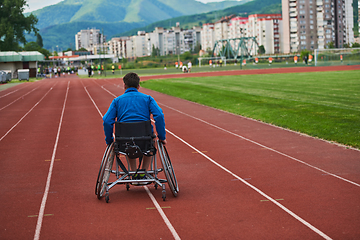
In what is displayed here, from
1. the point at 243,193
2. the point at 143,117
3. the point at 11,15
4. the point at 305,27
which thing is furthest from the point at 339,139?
the point at 305,27

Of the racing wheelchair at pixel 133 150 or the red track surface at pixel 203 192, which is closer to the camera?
the red track surface at pixel 203 192

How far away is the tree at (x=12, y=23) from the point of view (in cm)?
7181

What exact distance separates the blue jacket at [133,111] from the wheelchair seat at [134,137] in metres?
0.12

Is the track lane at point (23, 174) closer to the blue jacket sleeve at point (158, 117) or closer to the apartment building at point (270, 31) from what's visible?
the blue jacket sleeve at point (158, 117)

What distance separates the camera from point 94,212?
5457 millimetres

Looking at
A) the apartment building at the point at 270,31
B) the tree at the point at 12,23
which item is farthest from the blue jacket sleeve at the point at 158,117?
the apartment building at the point at 270,31

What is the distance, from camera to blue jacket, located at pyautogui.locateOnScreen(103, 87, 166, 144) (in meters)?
5.80

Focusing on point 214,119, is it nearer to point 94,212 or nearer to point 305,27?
point 94,212

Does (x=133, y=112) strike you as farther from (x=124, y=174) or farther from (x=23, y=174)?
(x=23, y=174)

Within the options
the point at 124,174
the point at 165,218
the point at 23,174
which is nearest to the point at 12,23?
the point at 23,174

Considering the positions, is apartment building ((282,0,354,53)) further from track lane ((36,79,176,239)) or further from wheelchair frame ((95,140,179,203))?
wheelchair frame ((95,140,179,203))

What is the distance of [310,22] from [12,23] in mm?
95062

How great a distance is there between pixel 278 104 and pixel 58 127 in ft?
28.9

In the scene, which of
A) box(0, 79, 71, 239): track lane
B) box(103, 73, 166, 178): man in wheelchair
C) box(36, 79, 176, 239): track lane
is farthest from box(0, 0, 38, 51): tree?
box(103, 73, 166, 178): man in wheelchair
